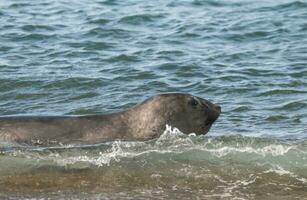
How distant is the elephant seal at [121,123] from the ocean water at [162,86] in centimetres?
15

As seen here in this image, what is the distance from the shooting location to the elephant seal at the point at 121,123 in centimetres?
932

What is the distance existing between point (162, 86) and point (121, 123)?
9.67 ft

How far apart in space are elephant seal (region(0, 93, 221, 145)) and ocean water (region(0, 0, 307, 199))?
15cm

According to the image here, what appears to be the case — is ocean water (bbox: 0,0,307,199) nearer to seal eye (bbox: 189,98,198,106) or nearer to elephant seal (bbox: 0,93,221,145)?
elephant seal (bbox: 0,93,221,145)

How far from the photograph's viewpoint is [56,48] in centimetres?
1580

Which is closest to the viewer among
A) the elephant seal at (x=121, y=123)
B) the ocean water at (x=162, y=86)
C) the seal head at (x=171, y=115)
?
the ocean water at (x=162, y=86)

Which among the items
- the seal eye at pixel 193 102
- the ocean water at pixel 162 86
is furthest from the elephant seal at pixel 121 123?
the ocean water at pixel 162 86

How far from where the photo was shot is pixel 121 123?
31.9 feet

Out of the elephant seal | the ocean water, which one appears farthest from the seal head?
the ocean water

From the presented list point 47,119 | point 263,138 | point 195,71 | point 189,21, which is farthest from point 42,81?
point 189,21

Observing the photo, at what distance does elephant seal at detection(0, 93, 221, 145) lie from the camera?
932cm

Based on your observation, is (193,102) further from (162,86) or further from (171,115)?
(162,86)

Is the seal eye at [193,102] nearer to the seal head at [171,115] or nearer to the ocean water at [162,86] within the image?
the seal head at [171,115]

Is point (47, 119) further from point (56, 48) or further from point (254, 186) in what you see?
point (56, 48)
